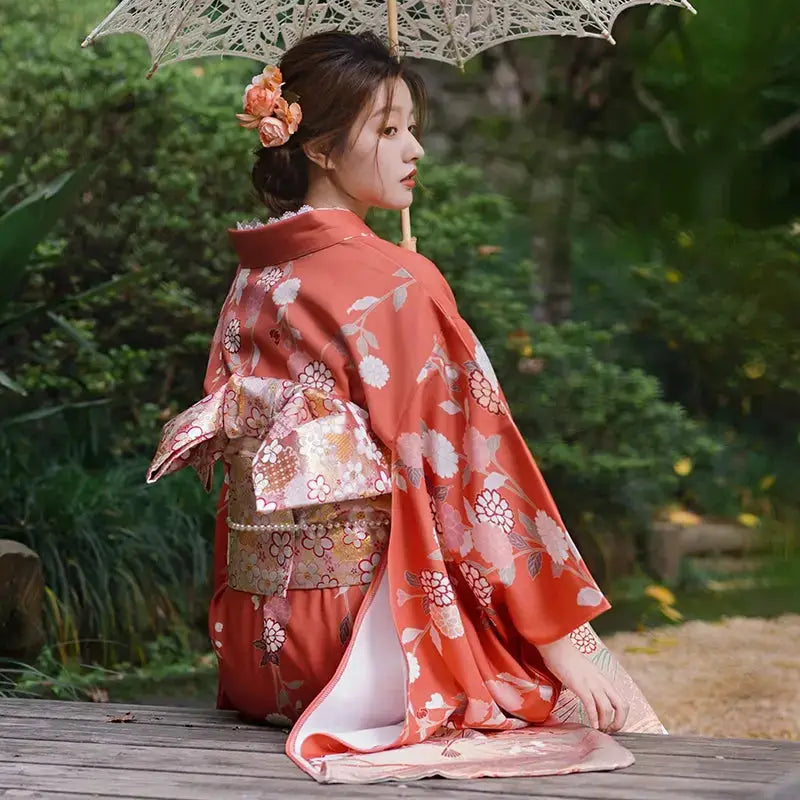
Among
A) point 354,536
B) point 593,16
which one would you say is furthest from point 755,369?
point 354,536

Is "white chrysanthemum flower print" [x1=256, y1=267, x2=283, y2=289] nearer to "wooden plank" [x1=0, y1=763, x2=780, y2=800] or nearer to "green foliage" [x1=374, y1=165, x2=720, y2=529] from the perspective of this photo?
"wooden plank" [x1=0, y1=763, x2=780, y2=800]

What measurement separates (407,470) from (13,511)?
2.17 meters

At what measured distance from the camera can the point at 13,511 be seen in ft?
12.7

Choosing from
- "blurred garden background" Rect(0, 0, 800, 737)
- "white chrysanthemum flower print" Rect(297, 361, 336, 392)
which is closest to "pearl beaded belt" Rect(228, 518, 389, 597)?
"white chrysanthemum flower print" Rect(297, 361, 336, 392)

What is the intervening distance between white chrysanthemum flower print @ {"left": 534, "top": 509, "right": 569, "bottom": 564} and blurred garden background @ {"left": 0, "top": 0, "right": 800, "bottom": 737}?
2.32 m

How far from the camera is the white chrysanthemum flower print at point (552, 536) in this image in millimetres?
2049

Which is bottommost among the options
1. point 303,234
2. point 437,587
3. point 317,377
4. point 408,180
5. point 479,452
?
point 437,587

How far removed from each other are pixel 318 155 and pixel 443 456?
60 centimetres

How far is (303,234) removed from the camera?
2.19 m

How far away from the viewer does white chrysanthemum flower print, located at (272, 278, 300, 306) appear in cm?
215

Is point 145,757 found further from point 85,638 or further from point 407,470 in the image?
point 85,638

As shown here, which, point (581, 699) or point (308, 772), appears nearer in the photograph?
point (308, 772)

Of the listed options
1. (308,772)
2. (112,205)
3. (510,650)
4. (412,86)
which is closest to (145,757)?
(308,772)

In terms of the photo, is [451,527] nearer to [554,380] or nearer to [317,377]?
[317,377]
